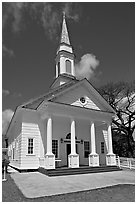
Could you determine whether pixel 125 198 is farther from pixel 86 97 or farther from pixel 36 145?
pixel 86 97

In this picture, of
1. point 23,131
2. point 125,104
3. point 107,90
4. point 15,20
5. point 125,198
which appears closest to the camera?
point 125,198

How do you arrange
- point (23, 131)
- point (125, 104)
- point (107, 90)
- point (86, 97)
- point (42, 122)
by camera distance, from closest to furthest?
1. point (23, 131)
2. point (42, 122)
3. point (86, 97)
4. point (125, 104)
5. point (107, 90)

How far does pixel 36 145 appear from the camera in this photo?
15.7m

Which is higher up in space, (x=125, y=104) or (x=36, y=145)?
(x=125, y=104)

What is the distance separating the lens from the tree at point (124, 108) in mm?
26156

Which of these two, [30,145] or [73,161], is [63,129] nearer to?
[30,145]

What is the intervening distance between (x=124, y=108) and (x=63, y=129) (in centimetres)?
1272

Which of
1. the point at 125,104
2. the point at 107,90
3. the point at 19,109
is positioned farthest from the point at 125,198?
the point at 107,90

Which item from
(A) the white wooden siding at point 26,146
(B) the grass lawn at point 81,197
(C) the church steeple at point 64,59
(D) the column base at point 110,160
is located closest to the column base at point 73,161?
(A) the white wooden siding at point 26,146

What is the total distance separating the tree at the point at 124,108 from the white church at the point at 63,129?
7.57m

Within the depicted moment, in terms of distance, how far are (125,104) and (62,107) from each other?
14.6m

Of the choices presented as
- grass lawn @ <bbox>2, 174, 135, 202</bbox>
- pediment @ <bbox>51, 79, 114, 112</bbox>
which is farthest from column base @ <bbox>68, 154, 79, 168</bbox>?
grass lawn @ <bbox>2, 174, 135, 202</bbox>

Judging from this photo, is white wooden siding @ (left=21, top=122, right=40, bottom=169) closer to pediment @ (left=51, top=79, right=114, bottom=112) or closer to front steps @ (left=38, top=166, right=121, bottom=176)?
front steps @ (left=38, top=166, right=121, bottom=176)

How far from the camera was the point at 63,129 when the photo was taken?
57.6ft
